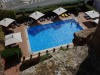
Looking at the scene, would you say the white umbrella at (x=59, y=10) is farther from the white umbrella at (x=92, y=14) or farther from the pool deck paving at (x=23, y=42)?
the white umbrella at (x=92, y=14)

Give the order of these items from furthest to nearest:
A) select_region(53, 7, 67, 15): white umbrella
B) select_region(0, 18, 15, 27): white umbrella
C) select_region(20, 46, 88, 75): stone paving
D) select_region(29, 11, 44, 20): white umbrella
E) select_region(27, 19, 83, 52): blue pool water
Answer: select_region(53, 7, 67, 15): white umbrella → select_region(29, 11, 44, 20): white umbrella → select_region(0, 18, 15, 27): white umbrella → select_region(27, 19, 83, 52): blue pool water → select_region(20, 46, 88, 75): stone paving

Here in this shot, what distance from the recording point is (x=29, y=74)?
20.7 ft

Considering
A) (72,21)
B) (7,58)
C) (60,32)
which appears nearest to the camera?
(7,58)

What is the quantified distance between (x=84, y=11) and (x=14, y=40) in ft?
51.9

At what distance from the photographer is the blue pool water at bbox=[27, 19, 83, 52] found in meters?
28.5

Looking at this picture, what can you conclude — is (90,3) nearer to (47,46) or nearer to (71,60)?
(47,46)

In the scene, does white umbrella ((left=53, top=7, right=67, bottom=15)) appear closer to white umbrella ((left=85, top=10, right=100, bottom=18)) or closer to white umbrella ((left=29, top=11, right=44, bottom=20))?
white umbrella ((left=29, top=11, right=44, bottom=20))

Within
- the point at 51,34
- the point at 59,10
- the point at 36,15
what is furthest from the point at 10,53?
the point at 59,10

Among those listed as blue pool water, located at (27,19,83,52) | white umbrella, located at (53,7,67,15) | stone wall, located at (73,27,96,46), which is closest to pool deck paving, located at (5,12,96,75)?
blue pool water, located at (27,19,83,52)

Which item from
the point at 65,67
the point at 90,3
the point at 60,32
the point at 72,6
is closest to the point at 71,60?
the point at 65,67

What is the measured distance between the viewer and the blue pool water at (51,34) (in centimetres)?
2853

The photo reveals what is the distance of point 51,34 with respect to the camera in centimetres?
3078

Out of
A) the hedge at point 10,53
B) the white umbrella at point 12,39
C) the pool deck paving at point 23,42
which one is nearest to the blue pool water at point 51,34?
the pool deck paving at point 23,42

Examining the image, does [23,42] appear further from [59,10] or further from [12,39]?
[59,10]
